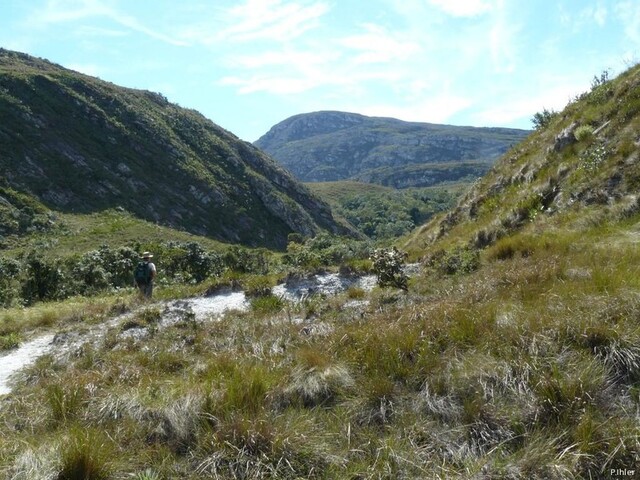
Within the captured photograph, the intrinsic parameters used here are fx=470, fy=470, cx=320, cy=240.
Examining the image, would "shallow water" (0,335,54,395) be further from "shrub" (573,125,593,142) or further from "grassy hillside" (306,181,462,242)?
"grassy hillside" (306,181,462,242)

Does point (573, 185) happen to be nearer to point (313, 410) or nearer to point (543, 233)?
point (543, 233)

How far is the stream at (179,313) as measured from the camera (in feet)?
31.3

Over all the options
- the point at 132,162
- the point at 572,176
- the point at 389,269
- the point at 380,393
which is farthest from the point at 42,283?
the point at 132,162

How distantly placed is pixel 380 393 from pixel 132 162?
88650 mm

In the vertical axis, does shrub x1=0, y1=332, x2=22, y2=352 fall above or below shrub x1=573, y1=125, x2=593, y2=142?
below

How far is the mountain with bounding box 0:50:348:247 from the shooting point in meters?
69.8

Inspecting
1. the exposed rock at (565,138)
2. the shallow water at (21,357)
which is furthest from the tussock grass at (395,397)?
the exposed rock at (565,138)

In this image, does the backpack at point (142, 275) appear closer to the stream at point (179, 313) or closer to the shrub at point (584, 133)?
the stream at point (179, 313)

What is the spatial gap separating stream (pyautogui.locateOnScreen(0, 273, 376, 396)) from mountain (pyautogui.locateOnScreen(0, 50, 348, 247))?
58.3 m

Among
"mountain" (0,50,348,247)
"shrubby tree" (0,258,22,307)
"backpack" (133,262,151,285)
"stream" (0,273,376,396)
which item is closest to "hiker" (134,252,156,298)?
"backpack" (133,262,151,285)

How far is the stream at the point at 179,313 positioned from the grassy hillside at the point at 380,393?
1111mm

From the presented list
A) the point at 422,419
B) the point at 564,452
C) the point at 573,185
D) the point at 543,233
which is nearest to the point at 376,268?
the point at 543,233

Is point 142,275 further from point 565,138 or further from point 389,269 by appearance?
point 565,138

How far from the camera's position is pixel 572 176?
13.8 meters
